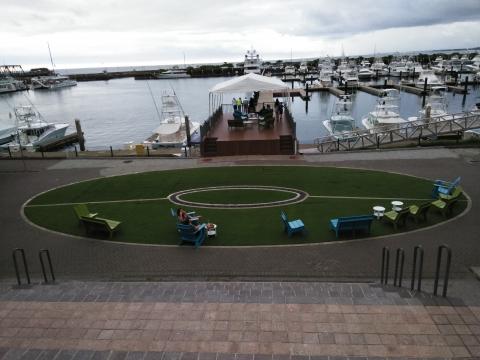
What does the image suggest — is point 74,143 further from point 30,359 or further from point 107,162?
point 30,359

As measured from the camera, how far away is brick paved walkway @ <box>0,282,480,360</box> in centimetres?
597

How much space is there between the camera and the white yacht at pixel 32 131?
40.1m

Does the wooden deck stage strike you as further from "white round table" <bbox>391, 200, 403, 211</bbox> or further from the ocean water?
the ocean water

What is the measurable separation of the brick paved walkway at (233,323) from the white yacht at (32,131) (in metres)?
36.8

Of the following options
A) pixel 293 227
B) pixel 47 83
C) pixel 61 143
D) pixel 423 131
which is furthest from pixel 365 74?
pixel 47 83

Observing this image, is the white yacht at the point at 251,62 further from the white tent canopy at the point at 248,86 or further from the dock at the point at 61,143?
the white tent canopy at the point at 248,86

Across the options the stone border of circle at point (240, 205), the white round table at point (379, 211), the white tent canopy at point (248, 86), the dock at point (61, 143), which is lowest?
the dock at point (61, 143)

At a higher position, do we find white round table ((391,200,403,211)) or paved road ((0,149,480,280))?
white round table ((391,200,403,211))

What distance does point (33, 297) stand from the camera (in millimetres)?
7875

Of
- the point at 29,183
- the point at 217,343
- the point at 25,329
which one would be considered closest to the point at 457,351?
the point at 217,343

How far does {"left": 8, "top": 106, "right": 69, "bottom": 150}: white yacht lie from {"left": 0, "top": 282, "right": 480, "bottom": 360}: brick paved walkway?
36.8m

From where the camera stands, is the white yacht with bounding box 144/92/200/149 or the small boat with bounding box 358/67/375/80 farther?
the small boat with bounding box 358/67/375/80

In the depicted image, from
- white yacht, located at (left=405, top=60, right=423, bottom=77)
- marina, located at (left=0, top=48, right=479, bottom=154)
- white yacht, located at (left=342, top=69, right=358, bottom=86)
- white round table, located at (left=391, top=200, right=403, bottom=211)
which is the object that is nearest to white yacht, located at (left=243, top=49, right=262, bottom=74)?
marina, located at (left=0, top=48, right=479, bottom=154)

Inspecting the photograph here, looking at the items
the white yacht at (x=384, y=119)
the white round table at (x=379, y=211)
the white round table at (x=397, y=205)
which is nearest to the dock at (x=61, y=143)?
the white yacht at (x=384, y=119)
